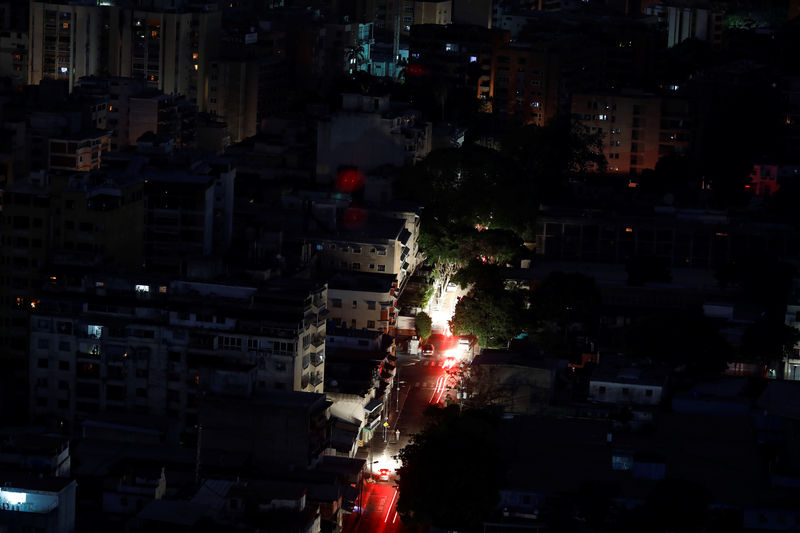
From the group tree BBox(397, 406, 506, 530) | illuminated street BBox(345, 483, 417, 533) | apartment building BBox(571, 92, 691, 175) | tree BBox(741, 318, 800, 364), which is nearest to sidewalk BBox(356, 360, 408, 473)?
illuminated street BBox(345, 483, 417, 533)

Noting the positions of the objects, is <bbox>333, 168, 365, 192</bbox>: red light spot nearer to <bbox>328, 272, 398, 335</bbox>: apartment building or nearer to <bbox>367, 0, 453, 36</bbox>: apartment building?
<bbox>328, 272, 398, 335</bbox>: apartment building

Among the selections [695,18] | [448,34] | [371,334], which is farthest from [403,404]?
[695,18]

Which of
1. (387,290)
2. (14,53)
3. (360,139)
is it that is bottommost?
(387,290)

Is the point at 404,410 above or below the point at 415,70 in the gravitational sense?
below

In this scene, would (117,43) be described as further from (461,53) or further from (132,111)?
(461,53)

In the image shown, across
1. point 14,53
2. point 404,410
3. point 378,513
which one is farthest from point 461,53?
point 378,513

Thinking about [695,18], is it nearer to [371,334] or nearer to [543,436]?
[371,334]
